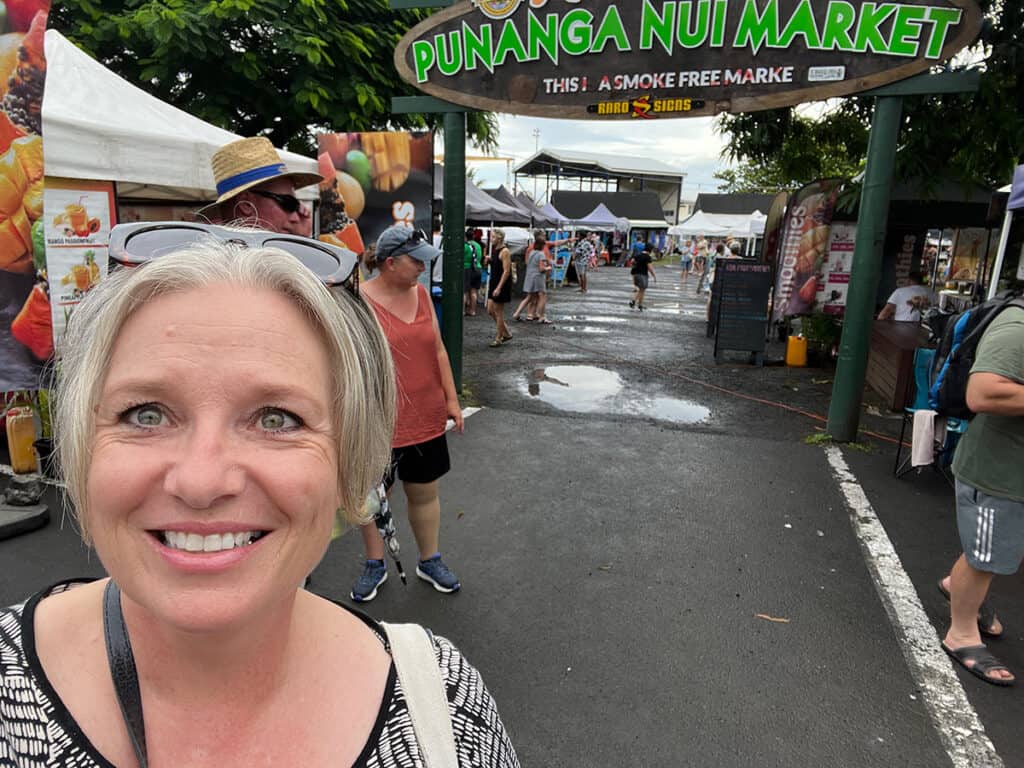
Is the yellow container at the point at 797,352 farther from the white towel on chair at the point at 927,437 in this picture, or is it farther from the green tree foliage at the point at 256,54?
the green tree foliage at the point at 256,54

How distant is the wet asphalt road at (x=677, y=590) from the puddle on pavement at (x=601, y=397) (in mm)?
328

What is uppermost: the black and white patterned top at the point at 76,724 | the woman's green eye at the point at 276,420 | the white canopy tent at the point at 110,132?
the white canopy tent at the point at 110,132

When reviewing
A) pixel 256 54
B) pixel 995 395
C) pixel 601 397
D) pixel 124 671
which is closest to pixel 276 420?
pixel 124 671

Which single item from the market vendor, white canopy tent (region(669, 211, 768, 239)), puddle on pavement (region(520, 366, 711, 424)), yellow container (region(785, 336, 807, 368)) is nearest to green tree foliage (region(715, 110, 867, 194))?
the market vendor

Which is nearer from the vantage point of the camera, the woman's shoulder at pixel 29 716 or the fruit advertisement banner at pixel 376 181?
the woman's shoulder at pixel 29 716

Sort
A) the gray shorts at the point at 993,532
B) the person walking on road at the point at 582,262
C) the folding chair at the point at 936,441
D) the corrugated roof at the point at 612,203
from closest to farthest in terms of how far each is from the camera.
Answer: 1. the gray shorts at the point at 993,532
2. the folding chair at the point at 936,441
3. the person walking on road at the point at 582,262
4. the corrugated roof at the point at 612,203

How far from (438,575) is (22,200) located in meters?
3.41

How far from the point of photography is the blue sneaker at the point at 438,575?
3.64 metres

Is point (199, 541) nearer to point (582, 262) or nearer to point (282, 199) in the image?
point (282, 199)

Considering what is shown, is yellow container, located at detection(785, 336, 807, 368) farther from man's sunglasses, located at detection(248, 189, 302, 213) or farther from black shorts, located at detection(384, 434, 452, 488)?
man's sunglasses, located at detection(248, 189, 302, 213)

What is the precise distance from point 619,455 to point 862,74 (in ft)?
12.5

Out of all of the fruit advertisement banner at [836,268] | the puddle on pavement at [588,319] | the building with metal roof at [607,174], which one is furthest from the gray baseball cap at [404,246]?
the building with metal roof at [607,174]

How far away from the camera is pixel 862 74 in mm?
5598

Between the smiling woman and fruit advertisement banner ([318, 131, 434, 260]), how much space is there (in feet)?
21.0
